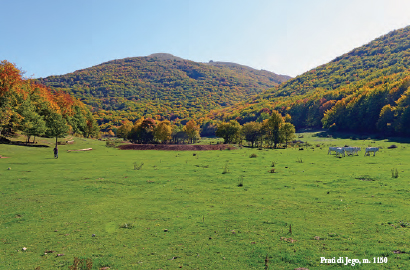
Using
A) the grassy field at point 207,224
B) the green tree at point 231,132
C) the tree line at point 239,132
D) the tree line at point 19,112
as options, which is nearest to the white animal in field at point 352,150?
the grassy field at point 207,224

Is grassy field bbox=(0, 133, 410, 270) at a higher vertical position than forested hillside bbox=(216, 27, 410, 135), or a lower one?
lower

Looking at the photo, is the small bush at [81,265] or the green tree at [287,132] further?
the green tree at [287,132]

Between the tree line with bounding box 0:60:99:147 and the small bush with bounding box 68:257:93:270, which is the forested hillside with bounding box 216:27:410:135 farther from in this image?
the tree line with bounding box 0:60:99:147

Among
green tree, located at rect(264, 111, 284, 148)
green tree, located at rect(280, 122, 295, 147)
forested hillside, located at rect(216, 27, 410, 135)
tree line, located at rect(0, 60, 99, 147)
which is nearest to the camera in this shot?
tree line, located at rect(0, 60, 99, 147)

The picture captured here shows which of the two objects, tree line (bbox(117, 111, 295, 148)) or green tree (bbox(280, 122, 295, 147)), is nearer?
green tree (bbox(280, 122, 295, 147))

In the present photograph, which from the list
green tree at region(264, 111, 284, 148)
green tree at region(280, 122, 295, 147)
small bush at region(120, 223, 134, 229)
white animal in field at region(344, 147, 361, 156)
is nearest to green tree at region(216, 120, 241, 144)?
green tree at region(264, 111, 284, 148)

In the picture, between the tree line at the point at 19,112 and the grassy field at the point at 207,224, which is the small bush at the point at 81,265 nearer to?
the grassy field at the point at 207,224

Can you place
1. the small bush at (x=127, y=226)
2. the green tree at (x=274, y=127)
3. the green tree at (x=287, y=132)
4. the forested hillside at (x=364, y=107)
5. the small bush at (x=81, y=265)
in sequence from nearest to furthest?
the small bush at (x=81, y=265), the small bush at (x=127, y=226), the green tree at (x=287, y=132), the green tree at (x=274, y=127), the forested hillside at (x=364, y=107)

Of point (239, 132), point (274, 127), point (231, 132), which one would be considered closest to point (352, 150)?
point (274, 127)

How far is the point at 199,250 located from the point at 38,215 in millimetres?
10013

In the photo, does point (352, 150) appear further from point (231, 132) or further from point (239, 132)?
point (231, 132)

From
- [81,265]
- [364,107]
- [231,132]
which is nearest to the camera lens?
[81,265]

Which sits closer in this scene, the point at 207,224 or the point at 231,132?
the point at 207,224

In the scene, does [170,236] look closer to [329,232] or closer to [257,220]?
[257,220]
